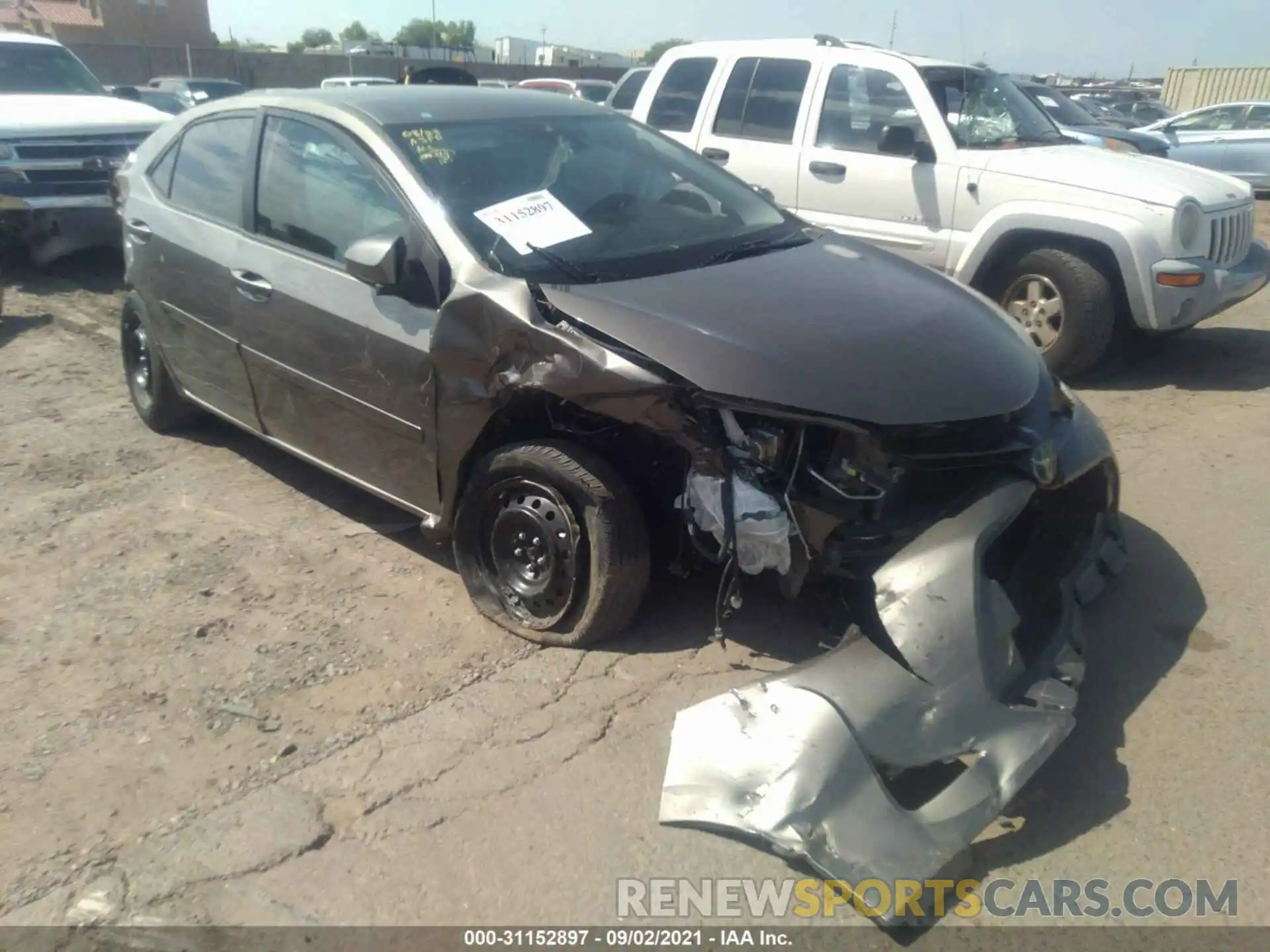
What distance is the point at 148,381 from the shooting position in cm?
552

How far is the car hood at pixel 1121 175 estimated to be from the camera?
6.20m

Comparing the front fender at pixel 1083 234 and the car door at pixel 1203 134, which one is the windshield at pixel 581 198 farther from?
the car door at pixel 1203 134

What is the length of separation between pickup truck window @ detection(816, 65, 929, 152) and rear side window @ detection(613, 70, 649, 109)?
1876 mm

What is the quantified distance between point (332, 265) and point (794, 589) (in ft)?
6.98

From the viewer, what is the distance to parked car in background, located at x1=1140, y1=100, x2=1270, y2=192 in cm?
1560

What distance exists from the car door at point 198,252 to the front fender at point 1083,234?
430cm

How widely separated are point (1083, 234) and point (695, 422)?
162 inches

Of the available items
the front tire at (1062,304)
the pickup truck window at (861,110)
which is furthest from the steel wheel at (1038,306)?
the pickup truck window at (861,110)

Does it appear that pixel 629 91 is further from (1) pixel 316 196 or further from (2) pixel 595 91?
(2) pixel 595 91

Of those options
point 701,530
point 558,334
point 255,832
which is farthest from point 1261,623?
point 255,832

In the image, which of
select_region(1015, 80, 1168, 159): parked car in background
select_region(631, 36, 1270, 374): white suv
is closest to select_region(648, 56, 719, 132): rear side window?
select_region(631, 36, 1270, 374): white suv

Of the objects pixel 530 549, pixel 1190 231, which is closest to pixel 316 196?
pixel 530 549

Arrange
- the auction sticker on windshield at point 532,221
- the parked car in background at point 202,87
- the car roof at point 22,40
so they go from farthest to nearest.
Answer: the parked car in background at point 202,87, the car roof at point 22,40, the auction sticker on windshield at point 532,221

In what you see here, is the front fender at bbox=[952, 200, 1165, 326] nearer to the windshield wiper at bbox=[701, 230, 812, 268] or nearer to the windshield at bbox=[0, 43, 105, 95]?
the windshield wiper at bbox=[701, 230, 812, 268]
